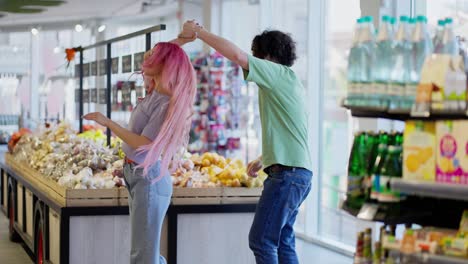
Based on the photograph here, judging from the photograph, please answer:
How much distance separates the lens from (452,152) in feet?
8.87

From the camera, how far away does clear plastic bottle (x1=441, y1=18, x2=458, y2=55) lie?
2.85m

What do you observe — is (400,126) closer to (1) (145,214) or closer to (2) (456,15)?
(2) (456,15)

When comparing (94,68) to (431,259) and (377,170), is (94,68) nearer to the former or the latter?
(377,170)

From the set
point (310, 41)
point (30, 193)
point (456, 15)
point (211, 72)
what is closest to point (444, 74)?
point (456, 15)

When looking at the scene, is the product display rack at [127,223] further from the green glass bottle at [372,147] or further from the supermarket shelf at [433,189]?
the supermarket shelf at [433,189]

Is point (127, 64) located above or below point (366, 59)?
above

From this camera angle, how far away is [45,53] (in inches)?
725

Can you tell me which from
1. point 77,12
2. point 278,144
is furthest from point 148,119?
point 77,12

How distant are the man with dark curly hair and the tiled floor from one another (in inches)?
137

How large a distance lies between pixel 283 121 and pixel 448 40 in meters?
1.53

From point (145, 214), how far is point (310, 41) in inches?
203

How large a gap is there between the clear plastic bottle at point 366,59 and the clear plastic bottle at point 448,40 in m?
0.24

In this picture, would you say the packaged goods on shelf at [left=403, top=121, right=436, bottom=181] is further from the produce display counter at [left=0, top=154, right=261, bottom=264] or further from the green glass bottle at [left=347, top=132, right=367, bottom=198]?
the produce display counter at [left=0, top=154, right=261, bottom=264]

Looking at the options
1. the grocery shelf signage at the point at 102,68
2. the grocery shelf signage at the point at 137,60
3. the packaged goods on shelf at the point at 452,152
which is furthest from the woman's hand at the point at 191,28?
A: the grocery shelf signage at the point at 102,68
